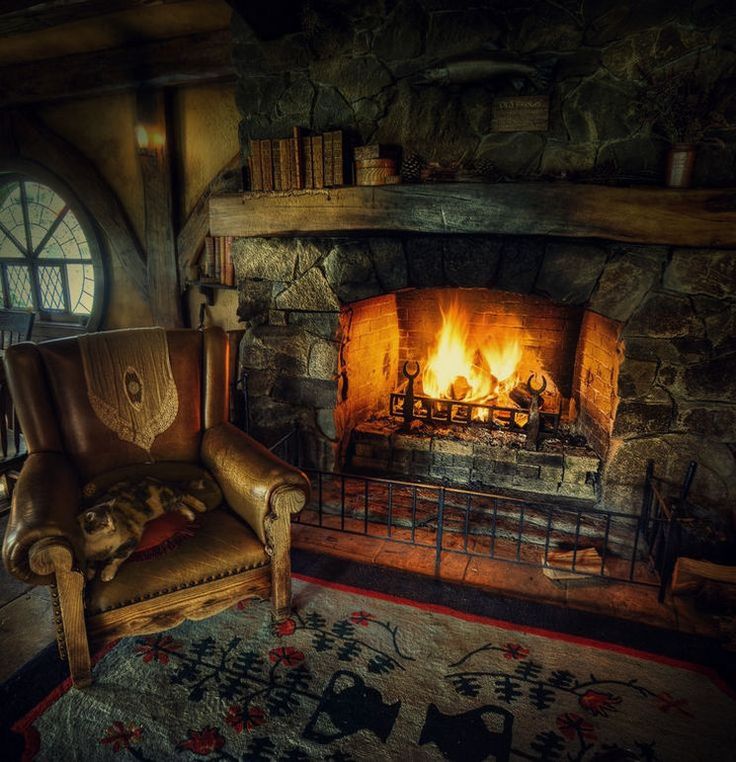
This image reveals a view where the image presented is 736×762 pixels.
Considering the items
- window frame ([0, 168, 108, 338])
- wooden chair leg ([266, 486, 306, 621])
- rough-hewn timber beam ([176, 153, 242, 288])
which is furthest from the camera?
window frame ([0, 168, 108, 338])

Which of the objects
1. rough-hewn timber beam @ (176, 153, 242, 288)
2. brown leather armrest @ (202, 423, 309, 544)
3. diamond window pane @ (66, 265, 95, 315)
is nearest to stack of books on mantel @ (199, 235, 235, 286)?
rough-hewn timber beam @ (176, 153, 242, 288)

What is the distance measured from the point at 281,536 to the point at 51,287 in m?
5.10

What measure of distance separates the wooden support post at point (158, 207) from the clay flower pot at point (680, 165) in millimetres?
4182

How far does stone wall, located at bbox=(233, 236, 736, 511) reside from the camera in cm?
298

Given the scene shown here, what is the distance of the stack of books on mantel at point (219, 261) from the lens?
4719 mm

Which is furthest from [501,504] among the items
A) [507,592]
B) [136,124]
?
[136,124]

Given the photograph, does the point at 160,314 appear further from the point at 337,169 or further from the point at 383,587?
the point at 383,587

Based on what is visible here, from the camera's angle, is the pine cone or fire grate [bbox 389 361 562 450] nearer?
the pine cone

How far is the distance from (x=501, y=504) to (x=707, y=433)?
1355mm

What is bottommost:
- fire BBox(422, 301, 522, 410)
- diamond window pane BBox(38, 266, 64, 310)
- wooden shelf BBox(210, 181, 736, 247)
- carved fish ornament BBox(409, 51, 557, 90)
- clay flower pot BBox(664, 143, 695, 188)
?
fire BBox(422, 301, 522, 410)

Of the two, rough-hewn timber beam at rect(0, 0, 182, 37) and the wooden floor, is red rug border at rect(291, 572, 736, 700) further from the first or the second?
rough-hewn timber beam at rect(0, 0, 182, 37)

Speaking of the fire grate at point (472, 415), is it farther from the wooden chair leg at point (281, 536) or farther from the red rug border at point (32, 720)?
the red rug border at point (32, 720)

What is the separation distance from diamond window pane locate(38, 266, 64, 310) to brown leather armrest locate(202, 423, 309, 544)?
4.23 meters

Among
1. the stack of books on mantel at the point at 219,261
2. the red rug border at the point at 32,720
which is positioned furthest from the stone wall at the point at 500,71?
the red rug border at the point at 32,720
